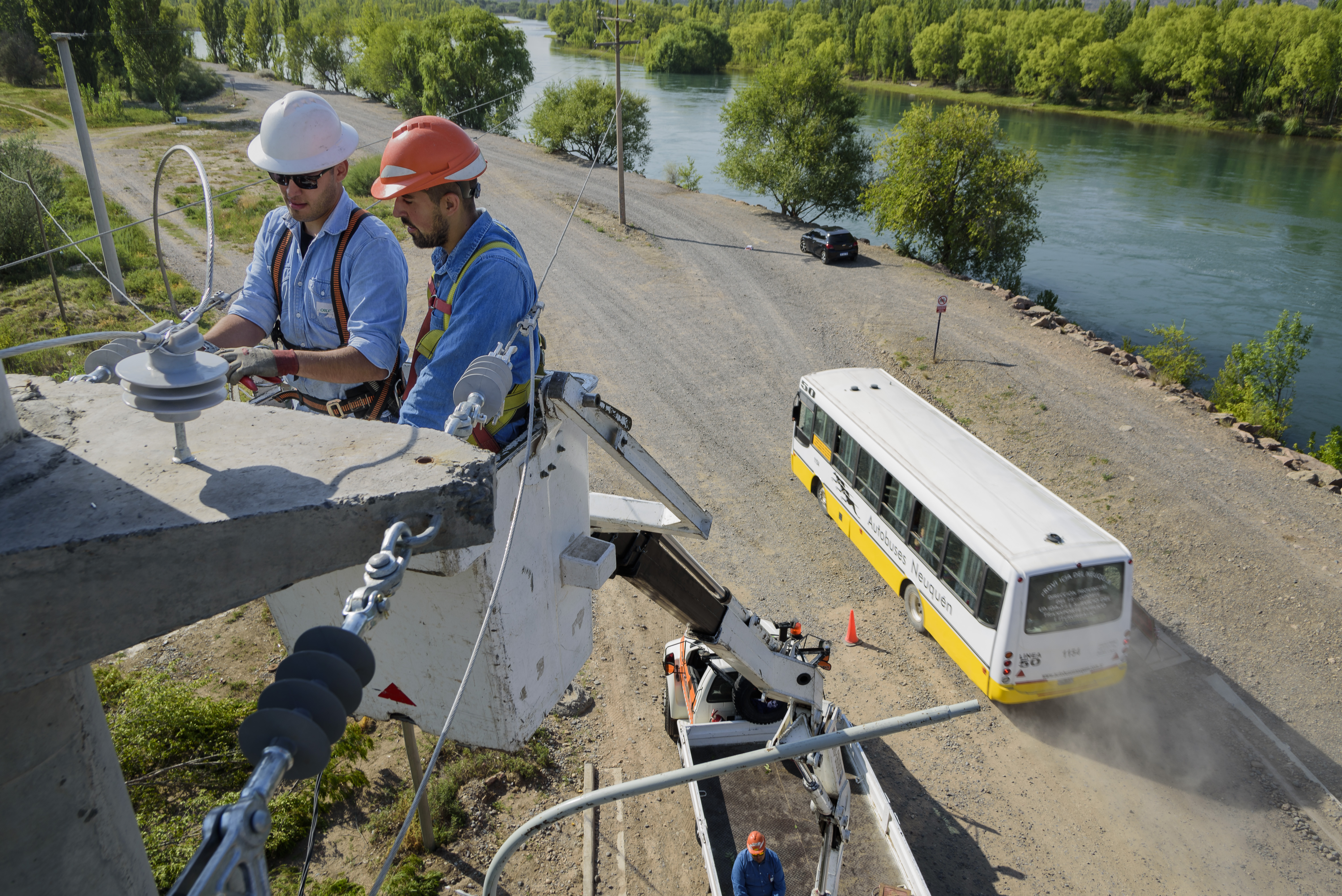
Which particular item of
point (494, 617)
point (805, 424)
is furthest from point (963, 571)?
point (494, 617)

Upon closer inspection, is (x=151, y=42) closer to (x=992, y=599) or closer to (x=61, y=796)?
(x=992, y=599)

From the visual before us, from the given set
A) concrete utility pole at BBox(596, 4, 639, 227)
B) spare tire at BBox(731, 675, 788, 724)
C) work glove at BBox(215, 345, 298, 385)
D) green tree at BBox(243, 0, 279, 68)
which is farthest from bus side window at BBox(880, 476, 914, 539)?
green tree at BBox(243, 0, 279, 68)

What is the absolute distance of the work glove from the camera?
2.78 meters

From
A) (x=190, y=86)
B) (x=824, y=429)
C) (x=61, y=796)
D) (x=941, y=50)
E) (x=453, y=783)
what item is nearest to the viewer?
(x=61, y=796)

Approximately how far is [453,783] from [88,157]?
15.0 metres

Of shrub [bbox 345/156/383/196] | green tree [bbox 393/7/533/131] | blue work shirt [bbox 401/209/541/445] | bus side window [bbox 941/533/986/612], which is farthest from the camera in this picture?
green tree [bbox 393/7/533/131]

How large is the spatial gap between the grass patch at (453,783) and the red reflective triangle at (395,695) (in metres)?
4.37

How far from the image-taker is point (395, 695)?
342 cm

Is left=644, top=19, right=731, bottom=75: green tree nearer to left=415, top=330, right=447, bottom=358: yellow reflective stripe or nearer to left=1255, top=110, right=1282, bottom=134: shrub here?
left=1255, top=110, right=1282, bottom=134: shrub

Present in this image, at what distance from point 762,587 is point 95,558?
1084cm

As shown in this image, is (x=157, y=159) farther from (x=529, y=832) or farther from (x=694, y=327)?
(x=529, y=832)

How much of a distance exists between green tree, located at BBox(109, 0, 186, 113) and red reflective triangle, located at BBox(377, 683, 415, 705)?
173 ft

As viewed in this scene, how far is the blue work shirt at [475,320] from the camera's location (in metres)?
3.12

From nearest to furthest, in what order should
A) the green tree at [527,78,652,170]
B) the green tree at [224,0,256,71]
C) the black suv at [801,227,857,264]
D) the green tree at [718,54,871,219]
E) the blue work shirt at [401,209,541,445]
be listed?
the blue work shirt at [401,209,541,445] < the black suv at [801,227,857,264] < the green tree at [718,54,871,219] < the green tree at [527,78,652,170] < the green tree at [224,0,256,71]
